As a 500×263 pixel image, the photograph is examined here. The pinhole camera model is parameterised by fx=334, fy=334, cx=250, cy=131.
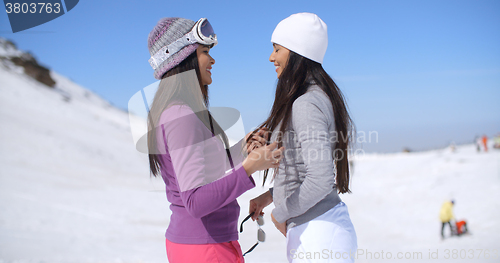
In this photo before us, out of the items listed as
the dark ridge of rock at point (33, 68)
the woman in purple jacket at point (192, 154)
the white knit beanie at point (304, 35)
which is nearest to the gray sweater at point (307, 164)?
the woman in purple jacket at point (192, 154)

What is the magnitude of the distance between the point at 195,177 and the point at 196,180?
1cm

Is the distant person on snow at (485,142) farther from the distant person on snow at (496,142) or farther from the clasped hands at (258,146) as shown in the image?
the clasped hands at (258,146)

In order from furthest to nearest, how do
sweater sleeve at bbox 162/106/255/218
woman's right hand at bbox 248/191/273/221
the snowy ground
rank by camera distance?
the snowy ground → woman's right hand at bbox 248/191/273/221 → sweater sleeve at bbox 162/106/255/218

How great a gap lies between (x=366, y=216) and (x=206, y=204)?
1132 centimetres

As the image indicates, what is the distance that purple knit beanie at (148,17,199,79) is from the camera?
6.33 ft

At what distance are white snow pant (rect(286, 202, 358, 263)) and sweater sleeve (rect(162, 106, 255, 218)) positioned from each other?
408 mm

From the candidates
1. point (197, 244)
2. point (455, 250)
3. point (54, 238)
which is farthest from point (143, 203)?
point (197, 244)

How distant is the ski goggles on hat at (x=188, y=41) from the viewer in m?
1.94

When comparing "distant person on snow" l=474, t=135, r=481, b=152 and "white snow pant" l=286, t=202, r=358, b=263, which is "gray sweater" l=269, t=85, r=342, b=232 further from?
"distant person on snow" l=474, t=135, r=481, b=152

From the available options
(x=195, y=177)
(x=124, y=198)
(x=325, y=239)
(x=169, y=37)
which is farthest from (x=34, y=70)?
(x=325, y=239)

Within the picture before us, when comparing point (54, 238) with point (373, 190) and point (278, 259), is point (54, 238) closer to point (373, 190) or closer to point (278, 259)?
point (278, 259)

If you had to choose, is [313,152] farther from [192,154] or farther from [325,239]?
[192,154]

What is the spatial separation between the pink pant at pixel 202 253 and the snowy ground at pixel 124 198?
0.51 m

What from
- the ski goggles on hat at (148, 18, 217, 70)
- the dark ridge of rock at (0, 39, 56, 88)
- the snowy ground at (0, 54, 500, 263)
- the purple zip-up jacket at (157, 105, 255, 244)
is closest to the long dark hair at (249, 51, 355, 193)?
the purple zip-up jacket at (157, 105, 255, 244)
